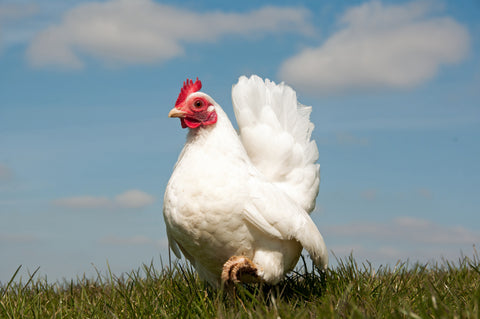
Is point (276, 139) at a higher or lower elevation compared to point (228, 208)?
higher

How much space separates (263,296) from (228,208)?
44.6 inches

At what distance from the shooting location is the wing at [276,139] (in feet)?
17.7

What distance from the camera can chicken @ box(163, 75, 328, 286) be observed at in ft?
14.5

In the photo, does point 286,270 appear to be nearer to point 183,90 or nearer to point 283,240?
point 283,240

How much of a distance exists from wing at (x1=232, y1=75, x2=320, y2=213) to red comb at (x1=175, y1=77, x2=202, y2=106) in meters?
0.59

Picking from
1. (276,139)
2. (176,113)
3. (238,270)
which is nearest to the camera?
(238,270)

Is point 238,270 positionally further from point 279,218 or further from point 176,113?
point 176,113

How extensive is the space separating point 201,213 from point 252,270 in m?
0.72

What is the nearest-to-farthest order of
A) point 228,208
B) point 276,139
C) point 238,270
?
point 228,208, point 238,270, point 276,139

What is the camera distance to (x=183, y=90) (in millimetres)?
4934

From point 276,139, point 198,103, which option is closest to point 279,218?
point 276,139

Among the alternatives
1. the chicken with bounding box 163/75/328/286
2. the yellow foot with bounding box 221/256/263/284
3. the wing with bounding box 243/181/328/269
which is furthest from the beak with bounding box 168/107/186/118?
the yellow foot with bounding box 221/256/263/284

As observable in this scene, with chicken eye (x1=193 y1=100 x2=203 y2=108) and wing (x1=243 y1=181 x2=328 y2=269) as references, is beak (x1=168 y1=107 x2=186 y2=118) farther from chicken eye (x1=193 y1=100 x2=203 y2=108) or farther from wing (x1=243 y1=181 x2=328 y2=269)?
wing (x1=243 y1=181 x2=328 y2=269)

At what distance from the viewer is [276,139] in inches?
215
